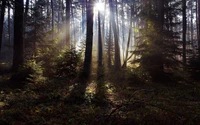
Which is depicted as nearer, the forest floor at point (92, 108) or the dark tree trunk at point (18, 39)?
the forest floor at point (92, 108)

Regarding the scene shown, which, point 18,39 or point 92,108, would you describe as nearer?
point 92,108

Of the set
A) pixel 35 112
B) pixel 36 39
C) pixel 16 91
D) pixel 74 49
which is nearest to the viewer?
pixel 35 112

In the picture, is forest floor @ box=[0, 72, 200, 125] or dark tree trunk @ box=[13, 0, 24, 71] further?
dark tree trunk @ box=[13, 0, 24, 71]

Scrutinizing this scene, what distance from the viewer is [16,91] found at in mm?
9273

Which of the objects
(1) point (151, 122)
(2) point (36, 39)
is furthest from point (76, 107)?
(2) point (36, 39)

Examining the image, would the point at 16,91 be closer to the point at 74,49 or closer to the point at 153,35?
the point at 74,49

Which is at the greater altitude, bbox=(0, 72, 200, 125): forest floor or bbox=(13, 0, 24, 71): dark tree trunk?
bbox=(13, 0, 24, 71): dark tree trunk

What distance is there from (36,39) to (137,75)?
11509 mm

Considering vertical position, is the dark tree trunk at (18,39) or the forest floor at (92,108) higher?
the dark tree trunk at (18,39)

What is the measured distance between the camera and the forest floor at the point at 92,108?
5.75 metres

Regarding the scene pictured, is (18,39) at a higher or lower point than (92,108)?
higher

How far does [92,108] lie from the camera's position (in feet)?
23.0

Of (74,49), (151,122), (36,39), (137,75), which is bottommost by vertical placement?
(151,122)

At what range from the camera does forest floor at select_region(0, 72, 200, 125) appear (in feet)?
18.9
